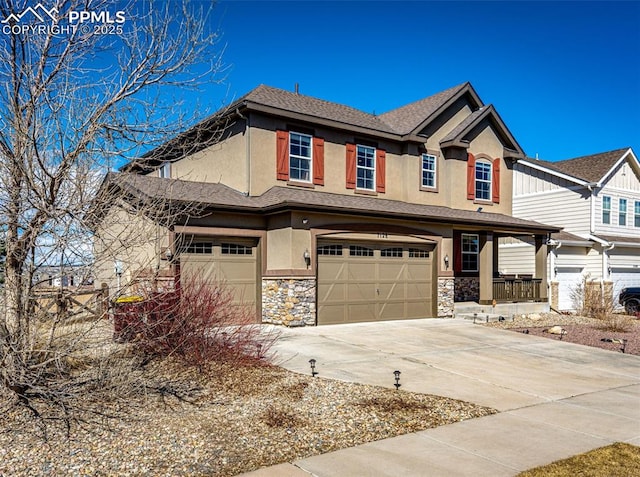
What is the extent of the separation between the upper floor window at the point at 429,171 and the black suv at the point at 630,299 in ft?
36.1

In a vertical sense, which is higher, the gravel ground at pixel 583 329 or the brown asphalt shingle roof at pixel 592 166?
the brown asphalt shingle roof at pixel 592 166

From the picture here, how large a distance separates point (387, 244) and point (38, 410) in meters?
12.0

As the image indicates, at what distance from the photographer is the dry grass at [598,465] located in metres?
4.94

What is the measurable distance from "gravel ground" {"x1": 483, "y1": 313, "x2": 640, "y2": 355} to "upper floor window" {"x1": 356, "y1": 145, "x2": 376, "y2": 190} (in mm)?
6331

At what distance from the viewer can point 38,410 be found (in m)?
6.19

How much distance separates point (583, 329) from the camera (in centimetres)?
1602

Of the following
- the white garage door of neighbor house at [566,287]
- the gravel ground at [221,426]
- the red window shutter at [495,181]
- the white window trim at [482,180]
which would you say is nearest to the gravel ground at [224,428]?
the gravel ground at [221,426]

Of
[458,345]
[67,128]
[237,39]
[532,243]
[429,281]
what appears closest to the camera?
[67,128]

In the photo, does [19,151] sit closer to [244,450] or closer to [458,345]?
[244,450]

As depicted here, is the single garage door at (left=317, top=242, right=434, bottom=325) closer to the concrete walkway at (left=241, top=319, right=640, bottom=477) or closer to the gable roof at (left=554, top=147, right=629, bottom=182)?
the concrete walkway at (left=241, top=319, right=640, bottom=477)

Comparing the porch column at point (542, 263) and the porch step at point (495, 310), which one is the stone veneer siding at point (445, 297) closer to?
the porch step at point (495, 310)

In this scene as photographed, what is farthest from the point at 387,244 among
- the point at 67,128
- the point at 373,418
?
the point at 67,128

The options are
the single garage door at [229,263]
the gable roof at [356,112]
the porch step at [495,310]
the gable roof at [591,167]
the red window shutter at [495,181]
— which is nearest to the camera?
the single garage door at [229,263]

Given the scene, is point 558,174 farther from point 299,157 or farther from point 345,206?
point 299,157
